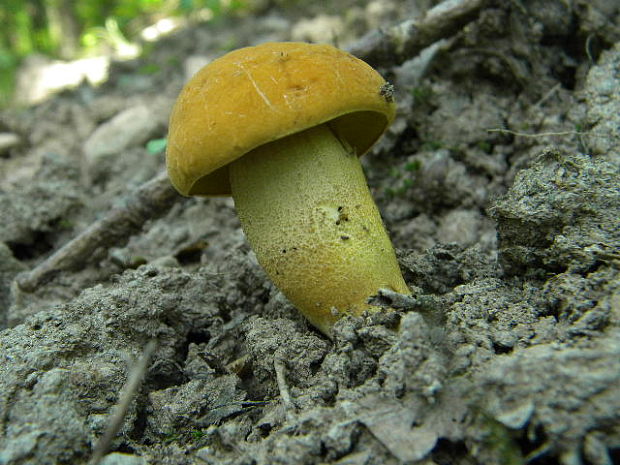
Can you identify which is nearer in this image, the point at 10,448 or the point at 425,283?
the point at 10,448

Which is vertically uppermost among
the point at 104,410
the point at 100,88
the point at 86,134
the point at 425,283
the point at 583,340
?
the point at 100,88

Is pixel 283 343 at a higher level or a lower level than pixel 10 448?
lower

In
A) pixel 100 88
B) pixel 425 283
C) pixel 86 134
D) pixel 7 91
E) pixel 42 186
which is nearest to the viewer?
pixel 425 283

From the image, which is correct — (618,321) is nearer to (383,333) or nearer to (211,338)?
(383,333)

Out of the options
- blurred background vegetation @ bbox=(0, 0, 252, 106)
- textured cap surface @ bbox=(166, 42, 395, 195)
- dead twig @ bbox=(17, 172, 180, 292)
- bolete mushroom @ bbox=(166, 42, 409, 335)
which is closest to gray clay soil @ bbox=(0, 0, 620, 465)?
dead twig @ bbox=(17, 172, 180, 292)

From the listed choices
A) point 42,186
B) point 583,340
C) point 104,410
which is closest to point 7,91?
point 42,186

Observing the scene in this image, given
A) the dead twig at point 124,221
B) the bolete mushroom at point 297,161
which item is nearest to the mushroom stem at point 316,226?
the bolete mushroom at point 297,161
